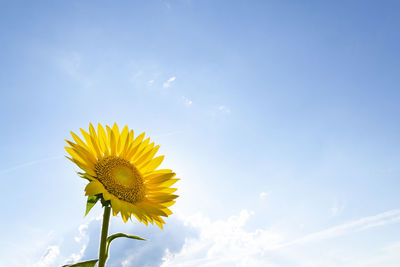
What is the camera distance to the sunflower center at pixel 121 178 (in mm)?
3535

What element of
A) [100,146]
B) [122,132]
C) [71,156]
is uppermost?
[122,132]

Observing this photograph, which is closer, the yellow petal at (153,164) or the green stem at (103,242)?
the green stem at (103,242)

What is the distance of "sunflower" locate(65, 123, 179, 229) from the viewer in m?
3.25

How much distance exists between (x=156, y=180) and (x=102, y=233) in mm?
1439

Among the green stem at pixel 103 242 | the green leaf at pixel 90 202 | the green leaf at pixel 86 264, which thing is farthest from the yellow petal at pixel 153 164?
the green leaf at pixel 86 264

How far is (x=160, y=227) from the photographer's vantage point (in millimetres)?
3537

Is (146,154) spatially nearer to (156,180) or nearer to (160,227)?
(156,180)

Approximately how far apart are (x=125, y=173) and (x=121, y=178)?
0.18 metres

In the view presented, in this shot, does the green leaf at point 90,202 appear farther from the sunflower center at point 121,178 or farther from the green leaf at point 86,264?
the green leaf at point 86,264

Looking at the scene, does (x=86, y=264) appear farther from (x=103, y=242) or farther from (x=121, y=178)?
(x=121, y=178)

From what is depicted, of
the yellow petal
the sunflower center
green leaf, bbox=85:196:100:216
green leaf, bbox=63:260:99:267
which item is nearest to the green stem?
green leaf, bbox=63:260:99:267

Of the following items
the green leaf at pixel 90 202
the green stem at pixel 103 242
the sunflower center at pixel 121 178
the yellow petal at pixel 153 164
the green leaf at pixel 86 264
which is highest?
the yellow petal at pixel 153 164

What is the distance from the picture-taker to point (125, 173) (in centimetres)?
395

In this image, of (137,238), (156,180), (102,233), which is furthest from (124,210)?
(156,180)
